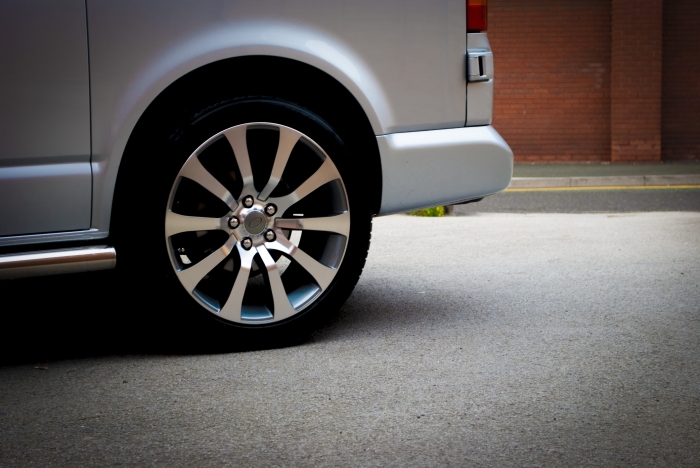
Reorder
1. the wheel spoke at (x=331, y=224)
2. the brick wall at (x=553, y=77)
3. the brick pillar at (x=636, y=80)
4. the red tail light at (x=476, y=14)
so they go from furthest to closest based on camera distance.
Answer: the brick wall at (x=553, y=77) < the brick pillar at (x=636, y=80) < the red tail light at (x=476, y=14) < the wheel spoke at (x=331, y=224)

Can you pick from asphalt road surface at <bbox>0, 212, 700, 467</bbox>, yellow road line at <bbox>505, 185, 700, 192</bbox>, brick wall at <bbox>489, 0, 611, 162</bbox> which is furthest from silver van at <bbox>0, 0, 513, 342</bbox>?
brick wall at <bbox>489, 0, 611, 162</bbox>

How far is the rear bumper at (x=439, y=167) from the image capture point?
339 centimetres

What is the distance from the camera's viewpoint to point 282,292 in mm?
3221

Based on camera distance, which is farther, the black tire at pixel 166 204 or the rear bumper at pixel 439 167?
the rear bumper at pixel 439 167

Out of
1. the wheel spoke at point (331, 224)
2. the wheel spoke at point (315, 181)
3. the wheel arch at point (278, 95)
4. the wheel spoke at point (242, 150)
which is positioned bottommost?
the wheel spoke at point (331, 224)

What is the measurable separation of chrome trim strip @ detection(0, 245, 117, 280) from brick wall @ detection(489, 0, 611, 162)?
13.8 m

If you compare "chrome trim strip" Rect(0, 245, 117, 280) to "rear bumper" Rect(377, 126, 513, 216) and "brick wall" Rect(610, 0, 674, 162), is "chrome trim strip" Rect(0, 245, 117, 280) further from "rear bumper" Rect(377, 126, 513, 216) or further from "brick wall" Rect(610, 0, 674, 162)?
"brick wall" Rect(610, 0, 674, 162)

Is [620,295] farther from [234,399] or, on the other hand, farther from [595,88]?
[595,88]

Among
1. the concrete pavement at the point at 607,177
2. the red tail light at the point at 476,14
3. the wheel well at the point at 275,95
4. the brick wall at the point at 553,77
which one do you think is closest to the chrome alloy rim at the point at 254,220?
the wheel well at the point at 275,95

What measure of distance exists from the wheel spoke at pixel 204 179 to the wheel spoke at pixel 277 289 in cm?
24

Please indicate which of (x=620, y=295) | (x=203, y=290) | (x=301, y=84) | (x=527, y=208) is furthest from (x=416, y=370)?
(x=527, y=208)

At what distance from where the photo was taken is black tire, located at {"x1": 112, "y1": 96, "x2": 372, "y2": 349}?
3082mm

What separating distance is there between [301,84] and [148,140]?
67 cm

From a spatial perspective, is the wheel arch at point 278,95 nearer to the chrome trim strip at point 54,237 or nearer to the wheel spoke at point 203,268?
the chrome trim strip at point 54,237
